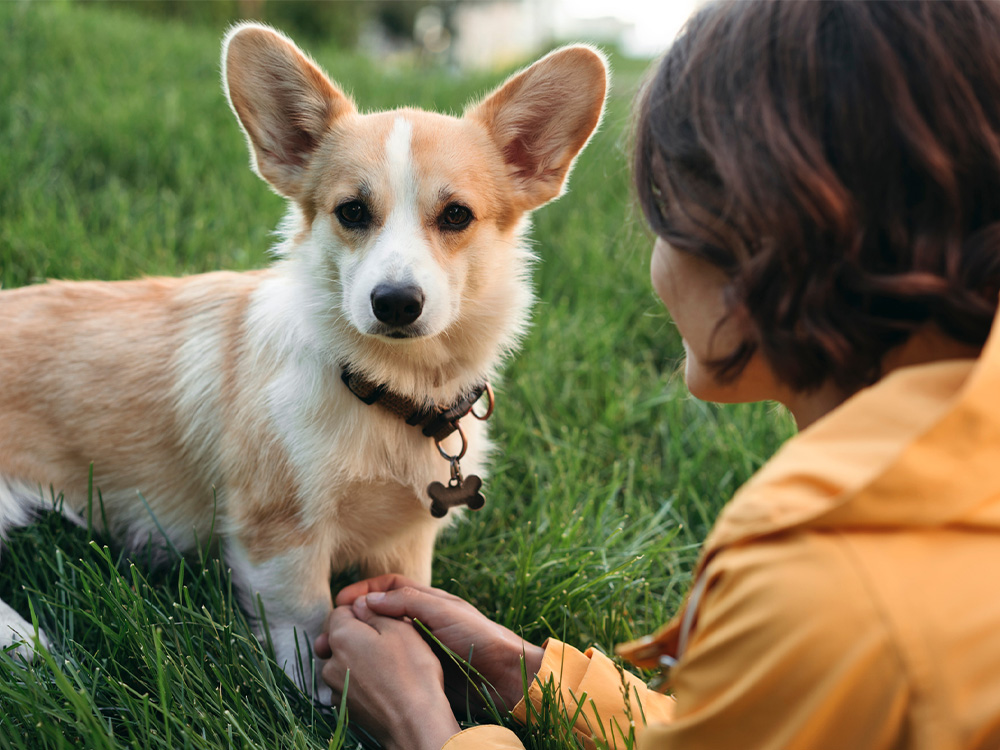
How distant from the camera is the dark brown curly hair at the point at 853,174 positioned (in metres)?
0.94

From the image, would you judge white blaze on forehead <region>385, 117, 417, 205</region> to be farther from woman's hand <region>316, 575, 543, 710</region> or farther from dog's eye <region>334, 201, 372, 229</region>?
woman's hand <region>316, 575, 543, 710</region>

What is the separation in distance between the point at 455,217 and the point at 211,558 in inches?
43.0

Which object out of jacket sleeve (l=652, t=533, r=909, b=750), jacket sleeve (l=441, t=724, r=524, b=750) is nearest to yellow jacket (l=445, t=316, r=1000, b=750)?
jacket sleeve (l=652, t=533, r=909, b=750)

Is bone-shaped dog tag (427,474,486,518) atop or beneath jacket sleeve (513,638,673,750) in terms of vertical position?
atop

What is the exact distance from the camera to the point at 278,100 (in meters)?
2.08

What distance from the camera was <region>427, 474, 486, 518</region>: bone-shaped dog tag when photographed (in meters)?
1.89

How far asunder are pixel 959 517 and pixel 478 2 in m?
26.6

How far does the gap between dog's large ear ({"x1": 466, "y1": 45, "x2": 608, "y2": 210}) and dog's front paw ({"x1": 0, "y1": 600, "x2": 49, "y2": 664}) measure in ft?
5.21

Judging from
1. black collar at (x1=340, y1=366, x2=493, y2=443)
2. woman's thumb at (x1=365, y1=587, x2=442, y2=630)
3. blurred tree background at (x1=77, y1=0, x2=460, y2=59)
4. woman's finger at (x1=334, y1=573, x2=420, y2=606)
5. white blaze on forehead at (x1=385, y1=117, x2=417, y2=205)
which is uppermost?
blurred tree background at (x1=77, y1=0, x2=460, y2=59)

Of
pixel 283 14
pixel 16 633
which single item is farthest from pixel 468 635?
pixel 283 14

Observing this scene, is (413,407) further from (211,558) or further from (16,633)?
(16,633)

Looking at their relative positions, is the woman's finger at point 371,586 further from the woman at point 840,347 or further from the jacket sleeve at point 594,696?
the woman at point 840,347

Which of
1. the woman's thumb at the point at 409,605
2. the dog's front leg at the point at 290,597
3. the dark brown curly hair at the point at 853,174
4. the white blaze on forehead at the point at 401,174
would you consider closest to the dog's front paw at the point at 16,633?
the dog's front leg at the point at 290,597

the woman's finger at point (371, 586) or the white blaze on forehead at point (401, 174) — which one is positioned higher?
the white blaze on forehead at point (401, 174)
